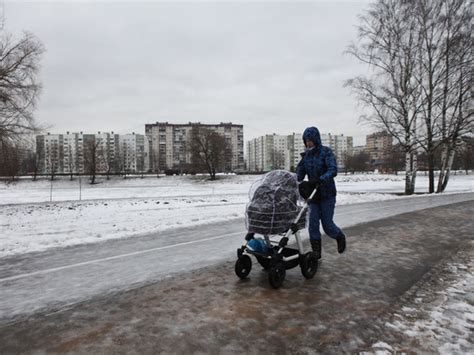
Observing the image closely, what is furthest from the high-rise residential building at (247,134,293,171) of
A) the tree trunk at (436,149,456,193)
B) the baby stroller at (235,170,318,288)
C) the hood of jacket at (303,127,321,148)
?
the baby stroller at (235,170,318,288)

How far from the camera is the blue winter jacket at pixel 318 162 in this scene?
15.9 ft

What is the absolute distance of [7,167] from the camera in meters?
20.6

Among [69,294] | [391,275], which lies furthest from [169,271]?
[391,275]

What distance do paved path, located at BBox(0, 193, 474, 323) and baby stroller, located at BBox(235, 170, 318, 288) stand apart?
137 cm

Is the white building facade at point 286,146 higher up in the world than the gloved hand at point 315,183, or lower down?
higher up

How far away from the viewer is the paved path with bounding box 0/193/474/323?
4.07 metres

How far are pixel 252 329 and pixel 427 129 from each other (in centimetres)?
2316

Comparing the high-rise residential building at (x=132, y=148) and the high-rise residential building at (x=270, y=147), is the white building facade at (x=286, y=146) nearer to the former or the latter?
the high-rise residential building at (x=270, y=147)

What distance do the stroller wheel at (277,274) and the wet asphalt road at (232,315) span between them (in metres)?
0.11

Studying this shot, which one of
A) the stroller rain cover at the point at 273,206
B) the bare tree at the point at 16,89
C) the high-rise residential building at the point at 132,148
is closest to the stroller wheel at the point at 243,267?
the stroller rain cover at the point at 273,206

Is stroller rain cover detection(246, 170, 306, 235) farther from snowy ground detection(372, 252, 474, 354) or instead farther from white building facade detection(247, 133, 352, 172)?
white building facade detection(247, 133, 352, 172)

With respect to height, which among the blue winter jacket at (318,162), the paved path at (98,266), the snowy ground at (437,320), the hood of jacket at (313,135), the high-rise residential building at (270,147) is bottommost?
the paved path at (98,266)

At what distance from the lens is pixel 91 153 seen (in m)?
65.4

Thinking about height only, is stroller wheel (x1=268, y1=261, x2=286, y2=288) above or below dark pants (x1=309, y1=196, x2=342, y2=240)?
below
